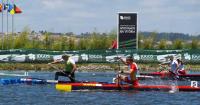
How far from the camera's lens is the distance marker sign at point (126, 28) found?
2741 inches

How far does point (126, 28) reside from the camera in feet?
230

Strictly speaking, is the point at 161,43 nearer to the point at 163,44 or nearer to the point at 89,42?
the point at 163,44

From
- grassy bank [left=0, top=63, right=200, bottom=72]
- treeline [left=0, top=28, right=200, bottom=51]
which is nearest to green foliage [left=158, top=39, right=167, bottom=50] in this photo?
treeline [left=0, top=28, right=200, bottom=51]

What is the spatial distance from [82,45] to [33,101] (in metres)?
71.6

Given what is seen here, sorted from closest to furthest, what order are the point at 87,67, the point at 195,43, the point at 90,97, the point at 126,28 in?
the point at 90,97, the point at 126,28, the point at 87,67, the point at 195,43

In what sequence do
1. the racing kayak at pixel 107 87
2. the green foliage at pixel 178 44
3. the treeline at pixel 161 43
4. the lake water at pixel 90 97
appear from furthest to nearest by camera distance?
the green foliage at pixel 178 44 → the treeline at pixel 161 43 → the racing kayak at pixel 107 87 → the lake water at pixel 90 97

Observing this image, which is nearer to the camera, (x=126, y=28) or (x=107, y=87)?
(x=107, y=87)

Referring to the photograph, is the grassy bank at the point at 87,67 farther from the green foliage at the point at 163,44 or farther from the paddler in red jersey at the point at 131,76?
the paddler in red jersey at the point at 131,76

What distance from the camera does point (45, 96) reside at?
3353 centimetres

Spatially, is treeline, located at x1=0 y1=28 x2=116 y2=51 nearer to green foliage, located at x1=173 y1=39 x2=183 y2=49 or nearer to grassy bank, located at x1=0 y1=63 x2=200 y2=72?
green foliage, located at x1=173 y1=39 x2=183 y2=49

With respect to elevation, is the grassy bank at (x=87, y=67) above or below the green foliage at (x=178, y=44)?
below

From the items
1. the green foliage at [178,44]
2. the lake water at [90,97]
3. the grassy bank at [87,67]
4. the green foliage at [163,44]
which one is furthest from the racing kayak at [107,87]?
the green foliage at [178,44]

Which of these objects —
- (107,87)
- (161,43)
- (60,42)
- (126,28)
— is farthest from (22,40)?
(107,87)

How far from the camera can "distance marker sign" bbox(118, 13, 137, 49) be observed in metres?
69.6
